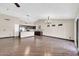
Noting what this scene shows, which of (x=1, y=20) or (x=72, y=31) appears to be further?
(x=1, y=20)

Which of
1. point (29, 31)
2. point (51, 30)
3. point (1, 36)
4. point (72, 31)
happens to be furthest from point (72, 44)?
point (29, 31)

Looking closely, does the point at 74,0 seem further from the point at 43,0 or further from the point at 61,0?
the point at 43,0

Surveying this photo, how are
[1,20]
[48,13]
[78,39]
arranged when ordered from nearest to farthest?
[48,13], [78,39], [1,20]

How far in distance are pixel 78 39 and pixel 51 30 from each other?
1.75m

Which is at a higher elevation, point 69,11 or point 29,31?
point 69,11

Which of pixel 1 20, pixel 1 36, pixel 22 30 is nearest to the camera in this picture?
pixel 1 36

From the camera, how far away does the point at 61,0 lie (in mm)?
1841

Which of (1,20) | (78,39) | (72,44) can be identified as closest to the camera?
(78,39)

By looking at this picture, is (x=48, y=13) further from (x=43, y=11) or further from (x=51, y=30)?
(x=51, y=30)

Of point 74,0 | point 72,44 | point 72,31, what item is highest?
point 74,0

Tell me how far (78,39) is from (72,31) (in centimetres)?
96

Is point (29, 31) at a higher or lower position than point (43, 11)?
lower

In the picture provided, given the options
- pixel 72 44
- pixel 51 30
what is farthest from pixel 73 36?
pixel 51 30

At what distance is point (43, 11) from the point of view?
4230 millimetres
